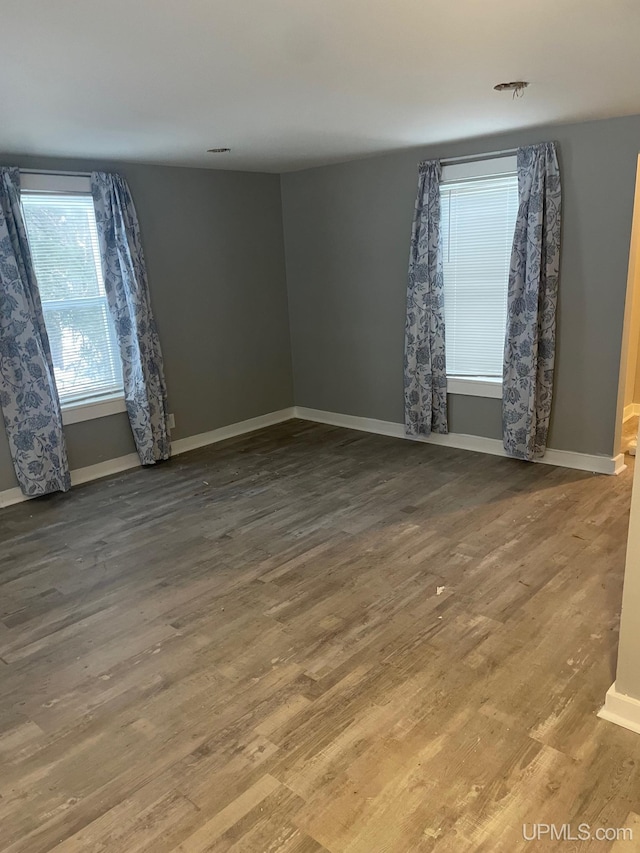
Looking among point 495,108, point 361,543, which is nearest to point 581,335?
point 495,108

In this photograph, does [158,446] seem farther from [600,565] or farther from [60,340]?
[600,565]

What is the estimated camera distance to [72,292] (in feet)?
14.5

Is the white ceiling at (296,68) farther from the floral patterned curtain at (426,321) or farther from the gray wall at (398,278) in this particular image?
the floral patterned curtain at (426,321)

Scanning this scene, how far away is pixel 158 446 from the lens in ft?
16.1

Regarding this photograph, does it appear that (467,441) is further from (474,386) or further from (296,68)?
(296,68)

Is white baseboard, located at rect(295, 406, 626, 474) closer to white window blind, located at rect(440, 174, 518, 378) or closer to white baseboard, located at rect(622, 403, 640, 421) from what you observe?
white window blind, located at rect(440, 174, 518, 378)

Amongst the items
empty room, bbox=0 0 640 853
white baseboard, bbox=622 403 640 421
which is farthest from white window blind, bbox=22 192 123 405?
white baseboard, bbox=622 403 640 421

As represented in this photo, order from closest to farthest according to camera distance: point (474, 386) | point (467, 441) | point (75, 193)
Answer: point (75, 193) → point (474, 386) → point (467, 441)

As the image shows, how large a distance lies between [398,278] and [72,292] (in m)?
2.50

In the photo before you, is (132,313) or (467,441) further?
(467,441)

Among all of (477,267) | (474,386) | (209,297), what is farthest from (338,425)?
(477,267)

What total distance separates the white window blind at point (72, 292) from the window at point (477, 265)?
260cm

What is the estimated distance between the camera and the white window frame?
4.07m

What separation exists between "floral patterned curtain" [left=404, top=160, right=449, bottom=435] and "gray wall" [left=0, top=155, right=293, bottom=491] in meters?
1.47
